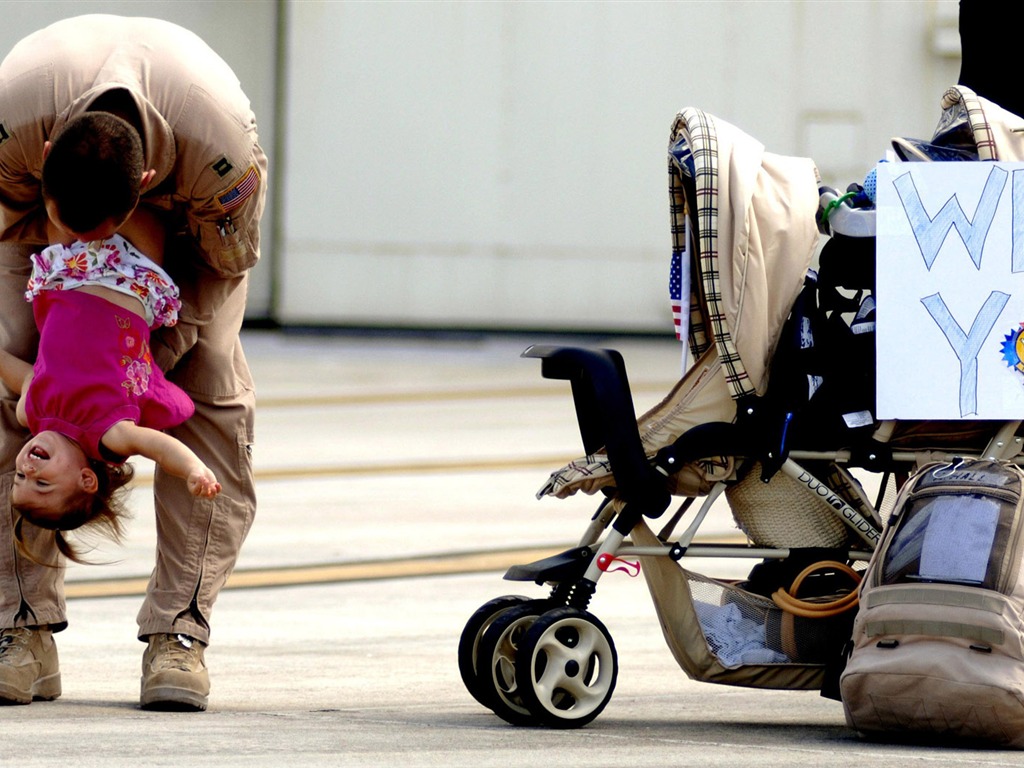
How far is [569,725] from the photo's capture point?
4.22 meters

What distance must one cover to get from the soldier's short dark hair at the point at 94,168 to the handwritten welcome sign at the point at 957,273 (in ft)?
5.56

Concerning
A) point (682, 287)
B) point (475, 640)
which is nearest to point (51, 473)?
point (475, 640)

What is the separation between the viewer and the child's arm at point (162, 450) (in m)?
4.10

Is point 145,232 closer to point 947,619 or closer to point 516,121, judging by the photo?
point 947,619

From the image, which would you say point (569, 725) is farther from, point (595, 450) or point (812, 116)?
point (812, 116)

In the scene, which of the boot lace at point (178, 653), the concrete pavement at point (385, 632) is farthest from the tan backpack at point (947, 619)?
the boot lace at point (178, 653)

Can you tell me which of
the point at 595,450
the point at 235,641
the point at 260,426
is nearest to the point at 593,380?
the point at 595,450

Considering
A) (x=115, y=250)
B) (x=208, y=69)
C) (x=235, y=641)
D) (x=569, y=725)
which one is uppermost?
(x=208, y=69)

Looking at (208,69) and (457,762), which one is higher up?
(208,69)

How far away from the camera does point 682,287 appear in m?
4.46

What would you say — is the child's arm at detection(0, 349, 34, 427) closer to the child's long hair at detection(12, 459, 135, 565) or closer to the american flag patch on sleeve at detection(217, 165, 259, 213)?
the child's long hair at detection(12, 459, 135, 565)

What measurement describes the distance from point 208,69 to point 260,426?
671 centimetres

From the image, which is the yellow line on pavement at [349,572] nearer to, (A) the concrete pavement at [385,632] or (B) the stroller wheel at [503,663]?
(A) the concrete pavement at [385,632]

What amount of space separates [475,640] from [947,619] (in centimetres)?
108
